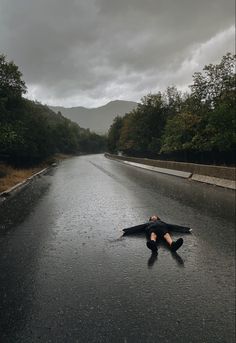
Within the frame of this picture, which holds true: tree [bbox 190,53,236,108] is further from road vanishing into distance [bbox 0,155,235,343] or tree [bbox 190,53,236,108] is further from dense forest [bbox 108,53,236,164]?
road vanishing into distance [bbox 0,155,235,343]

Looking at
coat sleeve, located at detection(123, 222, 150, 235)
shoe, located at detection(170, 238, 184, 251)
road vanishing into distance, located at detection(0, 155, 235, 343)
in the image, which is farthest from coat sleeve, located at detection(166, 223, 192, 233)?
shoe, located at detection(170, 238, 184, 251)

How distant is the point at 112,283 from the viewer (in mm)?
5754

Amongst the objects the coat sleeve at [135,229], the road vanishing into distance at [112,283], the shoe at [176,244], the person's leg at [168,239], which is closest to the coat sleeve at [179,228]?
the road vanishing into distance at [112,283]

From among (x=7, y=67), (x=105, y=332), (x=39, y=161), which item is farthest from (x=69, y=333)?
(x=39, y=161)

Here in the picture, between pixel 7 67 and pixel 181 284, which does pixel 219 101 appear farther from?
pixel 181 284

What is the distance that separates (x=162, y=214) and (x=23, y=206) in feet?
18.5

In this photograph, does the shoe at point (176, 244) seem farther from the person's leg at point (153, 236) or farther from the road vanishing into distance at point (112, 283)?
the person's leg at point (153, 236)

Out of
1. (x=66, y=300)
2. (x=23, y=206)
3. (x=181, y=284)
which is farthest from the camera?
(x=23, y=206)

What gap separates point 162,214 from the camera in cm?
1130

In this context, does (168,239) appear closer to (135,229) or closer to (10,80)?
(135,229)

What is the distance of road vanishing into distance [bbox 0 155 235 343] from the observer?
4.43 m

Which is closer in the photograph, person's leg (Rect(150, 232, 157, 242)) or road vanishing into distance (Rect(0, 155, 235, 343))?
road vanishing into distance (Rect(0, 155, 235, 343))

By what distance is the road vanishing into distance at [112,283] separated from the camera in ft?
14.5

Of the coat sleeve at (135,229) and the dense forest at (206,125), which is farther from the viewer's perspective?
the dense forest at (206,125)
